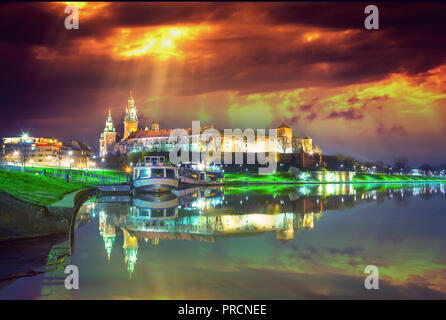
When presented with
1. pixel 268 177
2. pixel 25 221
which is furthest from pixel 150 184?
pixel 268 177

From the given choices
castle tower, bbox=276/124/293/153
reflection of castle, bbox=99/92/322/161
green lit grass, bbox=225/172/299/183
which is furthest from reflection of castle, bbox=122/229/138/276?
castle tower, bbox=276/124/293/153

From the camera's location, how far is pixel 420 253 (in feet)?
44.1

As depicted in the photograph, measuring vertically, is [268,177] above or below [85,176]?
below

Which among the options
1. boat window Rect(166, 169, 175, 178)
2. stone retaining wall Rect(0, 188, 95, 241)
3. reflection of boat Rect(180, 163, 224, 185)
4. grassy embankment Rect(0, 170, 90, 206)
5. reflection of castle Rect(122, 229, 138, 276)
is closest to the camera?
reflection of castle Rect(122, 229, 138, 276)

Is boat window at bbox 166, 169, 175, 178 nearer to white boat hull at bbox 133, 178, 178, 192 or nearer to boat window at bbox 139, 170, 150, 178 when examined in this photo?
boat window at bbox 139, 170, 150, 178

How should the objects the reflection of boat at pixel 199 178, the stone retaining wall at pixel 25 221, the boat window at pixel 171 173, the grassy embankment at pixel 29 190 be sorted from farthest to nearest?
the reflection of boat at pixel 199 178, the boat window at pixel 171 173, the grassy embankment at pixel 29 190, the stone retaining wall at pixel 25 221

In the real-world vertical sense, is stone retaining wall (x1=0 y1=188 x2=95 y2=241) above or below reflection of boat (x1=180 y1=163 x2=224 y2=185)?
above

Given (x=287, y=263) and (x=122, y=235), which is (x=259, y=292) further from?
(x=122, y=235)

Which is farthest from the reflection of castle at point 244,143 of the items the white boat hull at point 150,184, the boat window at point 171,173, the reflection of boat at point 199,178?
the white boat hull at point 150,184

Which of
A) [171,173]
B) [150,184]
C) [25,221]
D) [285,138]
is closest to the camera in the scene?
[25,221]

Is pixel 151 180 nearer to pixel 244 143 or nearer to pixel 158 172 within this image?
pixel 158 172

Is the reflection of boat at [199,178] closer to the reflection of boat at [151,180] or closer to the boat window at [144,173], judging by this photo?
the boat window at [144,173]

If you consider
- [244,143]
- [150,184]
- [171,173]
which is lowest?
[150,184]

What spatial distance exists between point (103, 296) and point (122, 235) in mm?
7835
